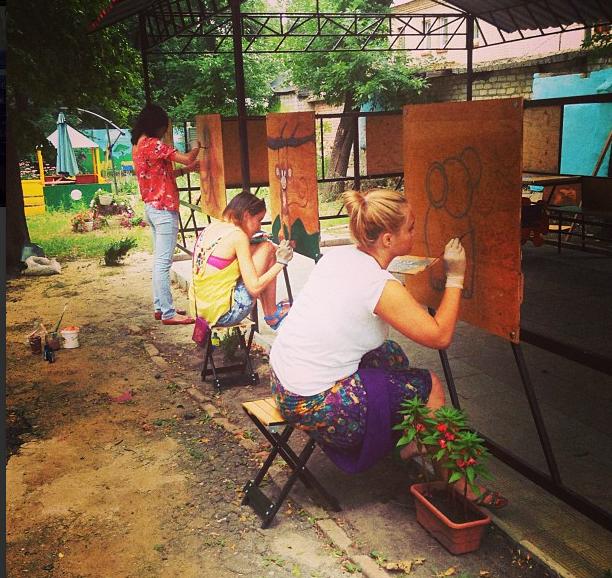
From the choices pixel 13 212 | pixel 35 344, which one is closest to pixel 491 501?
pixel 35 344

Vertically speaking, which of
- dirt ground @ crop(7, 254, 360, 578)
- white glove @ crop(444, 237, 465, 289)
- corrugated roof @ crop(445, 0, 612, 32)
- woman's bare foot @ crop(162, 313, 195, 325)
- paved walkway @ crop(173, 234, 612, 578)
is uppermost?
corrugated roof @ crop(445, 0, 612, 32)

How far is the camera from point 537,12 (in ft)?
37.8

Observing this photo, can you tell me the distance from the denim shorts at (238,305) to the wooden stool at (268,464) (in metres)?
1.47

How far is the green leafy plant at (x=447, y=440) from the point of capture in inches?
114

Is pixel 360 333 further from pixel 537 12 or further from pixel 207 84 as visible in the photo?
pixel 207 84

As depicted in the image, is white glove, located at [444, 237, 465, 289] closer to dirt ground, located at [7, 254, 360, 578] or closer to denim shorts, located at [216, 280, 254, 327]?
dirt ground, located at [7, 254, 360, 578]

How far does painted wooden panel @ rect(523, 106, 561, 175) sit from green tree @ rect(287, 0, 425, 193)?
30.0ft

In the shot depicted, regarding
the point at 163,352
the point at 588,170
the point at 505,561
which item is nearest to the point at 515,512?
the point at 505,561

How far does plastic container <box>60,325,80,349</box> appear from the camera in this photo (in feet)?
21.4

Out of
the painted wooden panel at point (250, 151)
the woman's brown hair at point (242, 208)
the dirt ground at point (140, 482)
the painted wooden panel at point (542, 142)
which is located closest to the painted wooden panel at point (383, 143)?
the painted wooden panel at point (250, 151)

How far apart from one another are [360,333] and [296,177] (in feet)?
8.53

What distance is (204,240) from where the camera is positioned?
16.5 ft

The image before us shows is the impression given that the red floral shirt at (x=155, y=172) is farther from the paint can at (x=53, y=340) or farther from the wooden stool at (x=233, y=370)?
the wooden stool at (x=233, y=370)

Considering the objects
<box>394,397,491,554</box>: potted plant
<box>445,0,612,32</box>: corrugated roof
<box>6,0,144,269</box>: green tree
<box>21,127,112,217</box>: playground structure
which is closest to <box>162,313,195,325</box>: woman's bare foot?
<box>394,397,491,554</box>: potted plant
